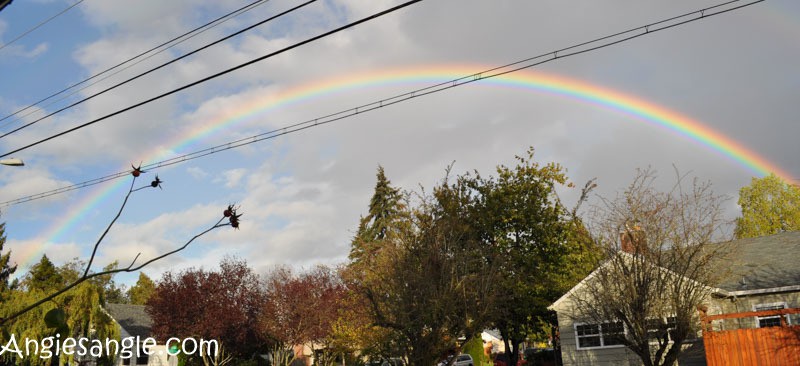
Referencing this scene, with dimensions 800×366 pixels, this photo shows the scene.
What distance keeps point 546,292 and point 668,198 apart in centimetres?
1258

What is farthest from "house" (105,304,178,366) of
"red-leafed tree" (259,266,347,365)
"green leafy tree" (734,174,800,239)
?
"green leafy tree" (734,174,800,239)

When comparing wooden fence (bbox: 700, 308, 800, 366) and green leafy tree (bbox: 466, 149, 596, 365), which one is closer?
wooden fence (bbox: 700, 308, 800, 366)

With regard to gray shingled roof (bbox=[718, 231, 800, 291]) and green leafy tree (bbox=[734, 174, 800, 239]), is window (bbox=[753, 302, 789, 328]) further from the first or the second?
green leafy tree (bbox=[734, 174, 800, 239])

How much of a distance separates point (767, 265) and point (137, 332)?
43.1 metres

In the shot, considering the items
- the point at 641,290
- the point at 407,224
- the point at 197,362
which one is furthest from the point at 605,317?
the point at 197,362

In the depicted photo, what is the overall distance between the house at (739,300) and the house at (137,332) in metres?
28.3

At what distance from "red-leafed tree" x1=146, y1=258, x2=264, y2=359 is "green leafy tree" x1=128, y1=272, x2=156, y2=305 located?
1977 inches

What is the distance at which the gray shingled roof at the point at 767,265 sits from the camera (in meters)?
22.1

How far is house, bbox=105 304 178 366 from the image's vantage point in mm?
43531

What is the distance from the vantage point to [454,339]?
16391 millimetres

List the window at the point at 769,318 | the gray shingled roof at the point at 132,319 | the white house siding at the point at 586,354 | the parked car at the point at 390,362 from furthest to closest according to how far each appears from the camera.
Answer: the gray shingled roof at the point at 132,319 → the white house siding at the point at 586,354 → the window at the point at 769,318 → the parked car at the point at 390,362

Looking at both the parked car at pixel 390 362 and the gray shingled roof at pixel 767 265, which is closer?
the parked car at pixel 390 362

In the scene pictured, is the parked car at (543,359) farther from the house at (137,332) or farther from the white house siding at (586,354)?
the house at (137,332)

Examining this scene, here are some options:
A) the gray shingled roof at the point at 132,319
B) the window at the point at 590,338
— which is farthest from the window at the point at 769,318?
the gray shingled roof at the point at 132,319
